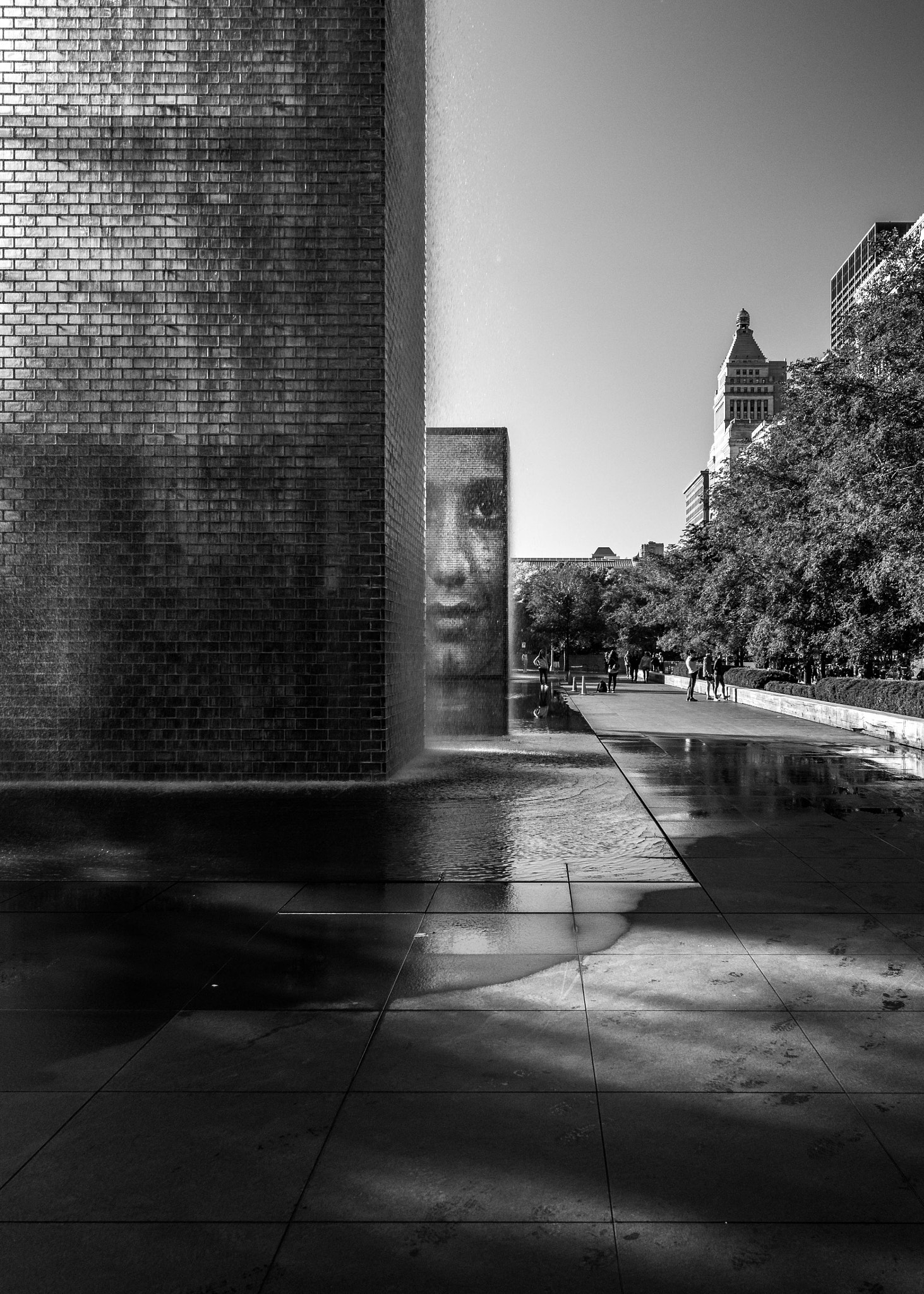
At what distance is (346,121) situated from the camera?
1166cm

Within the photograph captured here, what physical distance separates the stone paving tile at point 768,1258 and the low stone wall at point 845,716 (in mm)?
15349

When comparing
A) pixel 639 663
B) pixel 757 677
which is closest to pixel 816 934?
pixel 757 677

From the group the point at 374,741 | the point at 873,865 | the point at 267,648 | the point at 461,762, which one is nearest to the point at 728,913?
the point at 873,865

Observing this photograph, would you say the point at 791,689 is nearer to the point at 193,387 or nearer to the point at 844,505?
the point at 844,505

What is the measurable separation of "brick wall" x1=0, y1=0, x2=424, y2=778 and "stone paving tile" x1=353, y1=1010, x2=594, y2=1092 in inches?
294

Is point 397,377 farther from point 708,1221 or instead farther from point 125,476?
point 708,1221

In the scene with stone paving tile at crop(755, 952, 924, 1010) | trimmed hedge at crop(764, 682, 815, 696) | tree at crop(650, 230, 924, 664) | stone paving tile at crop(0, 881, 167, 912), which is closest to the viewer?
stone paving tile at crop(755, 952, 924, 1010)

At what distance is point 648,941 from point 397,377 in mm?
8994

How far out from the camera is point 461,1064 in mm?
3959

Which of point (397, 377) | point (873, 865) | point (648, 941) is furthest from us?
point (397, 377)

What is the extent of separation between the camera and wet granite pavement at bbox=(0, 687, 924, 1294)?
282 cm

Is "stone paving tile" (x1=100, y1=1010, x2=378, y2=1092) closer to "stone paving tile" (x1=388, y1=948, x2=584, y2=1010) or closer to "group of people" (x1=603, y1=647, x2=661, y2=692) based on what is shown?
"stone paving tile" (x1=388, y1=948, x2=584, y2=1010)

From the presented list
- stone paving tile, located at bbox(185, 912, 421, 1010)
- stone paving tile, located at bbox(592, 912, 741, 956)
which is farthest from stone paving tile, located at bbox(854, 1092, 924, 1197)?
stone paving tile, located at bbox(185, 912, 421, 1010)

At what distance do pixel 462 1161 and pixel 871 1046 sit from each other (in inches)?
75.4
